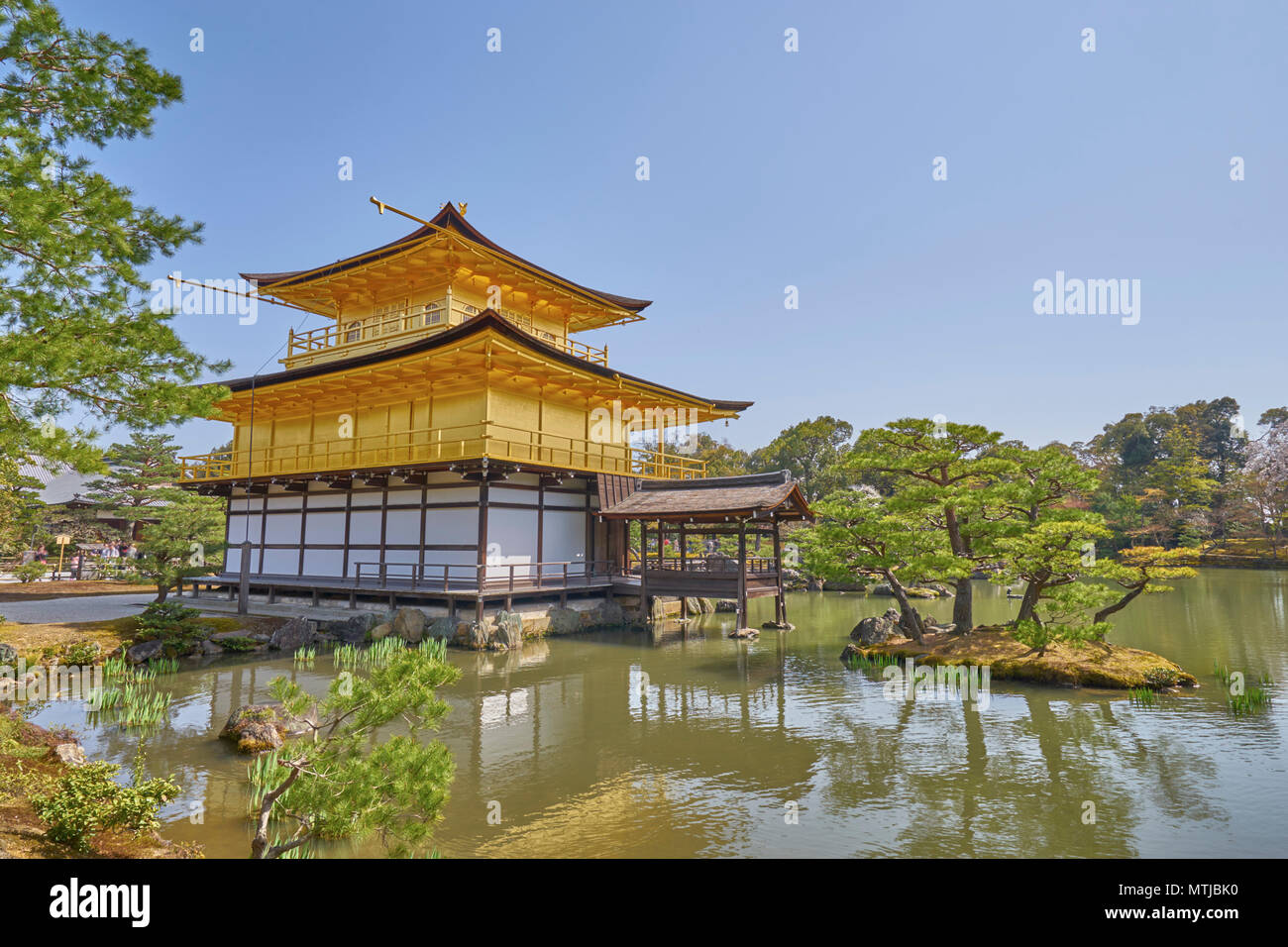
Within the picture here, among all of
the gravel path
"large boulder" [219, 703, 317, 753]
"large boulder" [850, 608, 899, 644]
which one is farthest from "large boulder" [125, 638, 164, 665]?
"large boulder" [850, 608, 899, 644]

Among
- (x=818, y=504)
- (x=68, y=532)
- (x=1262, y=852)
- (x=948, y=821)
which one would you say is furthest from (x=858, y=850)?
(x=68, y=532)

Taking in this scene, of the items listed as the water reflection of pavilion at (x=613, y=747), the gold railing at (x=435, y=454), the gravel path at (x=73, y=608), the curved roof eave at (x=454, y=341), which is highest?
the curved roof eave at (x=454, y=341)

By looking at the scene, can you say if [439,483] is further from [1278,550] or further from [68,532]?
[1278,550]

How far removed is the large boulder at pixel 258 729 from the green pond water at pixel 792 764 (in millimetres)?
261

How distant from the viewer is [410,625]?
1869 cm

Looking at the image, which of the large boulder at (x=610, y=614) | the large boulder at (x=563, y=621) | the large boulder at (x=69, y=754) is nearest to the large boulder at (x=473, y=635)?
the large boulder at (x=563, y=621)

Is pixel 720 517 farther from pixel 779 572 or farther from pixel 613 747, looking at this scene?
pixel 613 747

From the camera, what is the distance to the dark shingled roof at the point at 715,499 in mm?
19203

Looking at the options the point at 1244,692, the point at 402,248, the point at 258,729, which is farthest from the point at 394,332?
the point at 1244,692

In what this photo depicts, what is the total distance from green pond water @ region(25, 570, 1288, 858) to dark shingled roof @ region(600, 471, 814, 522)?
4.71 metres

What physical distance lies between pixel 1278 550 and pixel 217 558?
190 feet

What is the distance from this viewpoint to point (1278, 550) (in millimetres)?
39938

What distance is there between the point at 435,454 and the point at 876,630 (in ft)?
45.0

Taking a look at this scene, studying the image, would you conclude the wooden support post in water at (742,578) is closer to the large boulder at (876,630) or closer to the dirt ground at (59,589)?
the large boulder at (876,630)
